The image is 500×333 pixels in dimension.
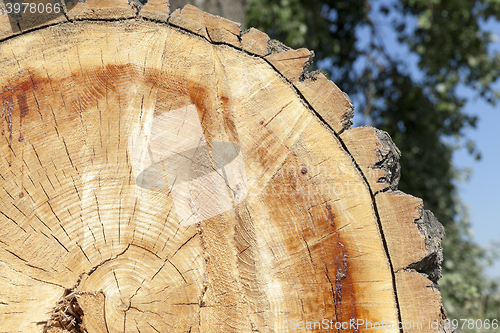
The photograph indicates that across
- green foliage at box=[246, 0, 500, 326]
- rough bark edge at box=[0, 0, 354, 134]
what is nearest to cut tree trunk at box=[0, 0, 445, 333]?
rough bark edge at box=[0, 0, 354, 134]

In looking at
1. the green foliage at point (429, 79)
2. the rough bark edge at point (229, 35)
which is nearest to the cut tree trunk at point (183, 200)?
the rough bark edge at point (229, 35)

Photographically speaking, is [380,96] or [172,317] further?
[380,96]

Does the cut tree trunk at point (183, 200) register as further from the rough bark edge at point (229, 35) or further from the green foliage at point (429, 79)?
the green foliage at point (429, 79)

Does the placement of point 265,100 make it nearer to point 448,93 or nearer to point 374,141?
point 374,141

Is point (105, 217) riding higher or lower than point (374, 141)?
lower

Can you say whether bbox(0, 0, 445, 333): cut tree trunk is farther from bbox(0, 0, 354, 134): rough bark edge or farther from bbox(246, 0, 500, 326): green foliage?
bbox(246, 0, 500, 326): green foliage

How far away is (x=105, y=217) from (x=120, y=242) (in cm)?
8

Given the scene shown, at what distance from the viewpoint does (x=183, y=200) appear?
1278 mm

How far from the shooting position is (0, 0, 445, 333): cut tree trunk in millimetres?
1265

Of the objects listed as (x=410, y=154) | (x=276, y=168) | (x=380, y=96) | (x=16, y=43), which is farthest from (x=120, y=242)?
(x=380, y=96)

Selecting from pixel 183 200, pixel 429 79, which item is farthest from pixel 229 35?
pixel 429 79

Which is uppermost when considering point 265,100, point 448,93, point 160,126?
point 448,93

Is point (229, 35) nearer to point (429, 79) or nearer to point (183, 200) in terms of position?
point (183, 200)

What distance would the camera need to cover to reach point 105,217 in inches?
50.1
